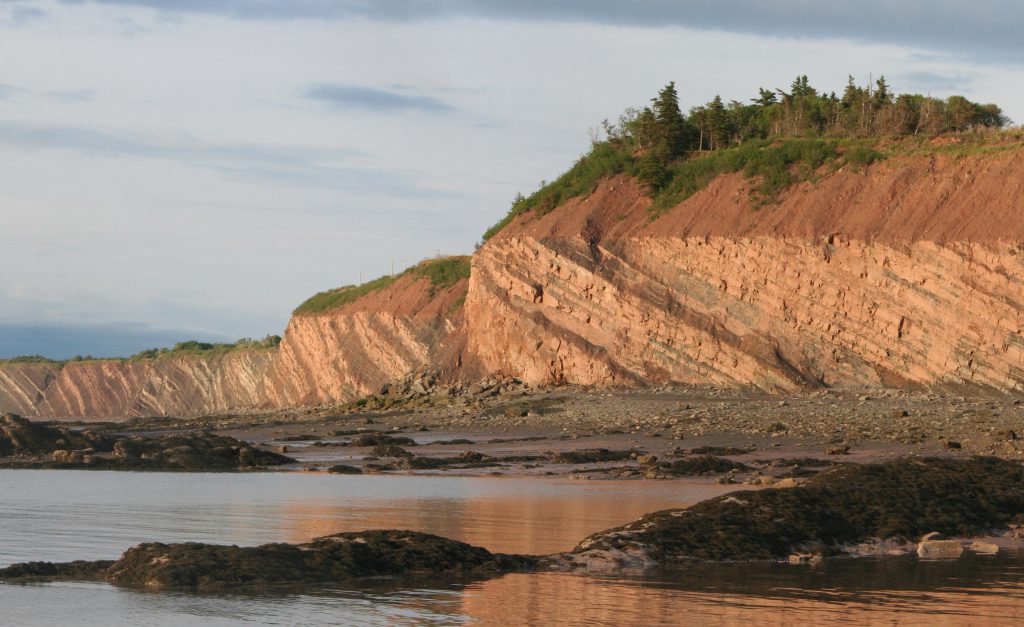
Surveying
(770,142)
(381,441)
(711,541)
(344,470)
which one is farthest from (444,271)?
(711,541)

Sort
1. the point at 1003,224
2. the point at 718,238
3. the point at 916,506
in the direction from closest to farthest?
the point at 916,506 → the point at 1003,224 → the point at 718,238

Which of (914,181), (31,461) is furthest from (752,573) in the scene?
(914,181)

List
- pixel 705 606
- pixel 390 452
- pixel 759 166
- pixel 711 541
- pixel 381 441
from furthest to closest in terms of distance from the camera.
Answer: pixel 759 166 < pixel 381 441 < pixel 390 452 < pixel 711 541 < pixel 705 606

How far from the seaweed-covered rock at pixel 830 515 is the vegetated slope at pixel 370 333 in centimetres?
4185

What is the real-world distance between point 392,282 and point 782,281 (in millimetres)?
35658

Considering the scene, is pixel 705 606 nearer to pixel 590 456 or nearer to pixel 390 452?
pixel 590 456

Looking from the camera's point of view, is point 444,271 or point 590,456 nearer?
point 590,456

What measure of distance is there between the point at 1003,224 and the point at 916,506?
24.5m

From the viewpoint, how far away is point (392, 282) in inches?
2901

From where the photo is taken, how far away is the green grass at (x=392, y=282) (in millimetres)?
68312

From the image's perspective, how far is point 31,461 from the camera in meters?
31.3

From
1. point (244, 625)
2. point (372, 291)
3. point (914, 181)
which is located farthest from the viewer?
point (372, 291)

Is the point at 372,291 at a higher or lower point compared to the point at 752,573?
higher

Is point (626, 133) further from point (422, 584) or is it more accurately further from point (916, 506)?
point (422, 584)
